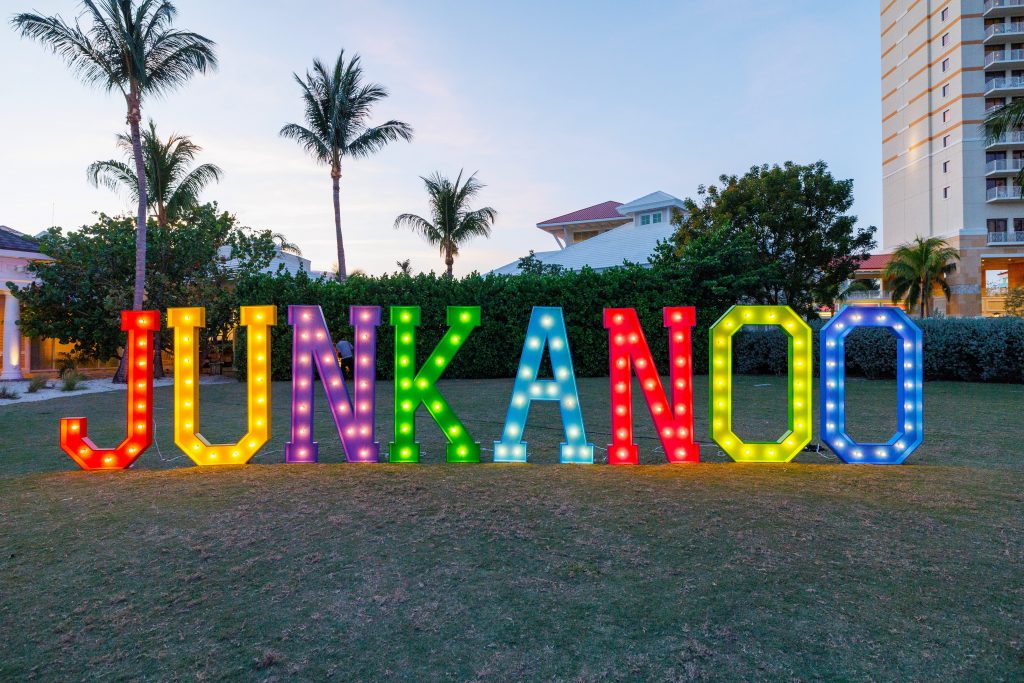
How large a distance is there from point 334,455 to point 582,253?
28.9 meters

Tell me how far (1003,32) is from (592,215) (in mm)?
40319

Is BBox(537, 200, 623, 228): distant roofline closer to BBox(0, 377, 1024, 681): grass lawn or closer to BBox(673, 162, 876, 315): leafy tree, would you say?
BBox(673, 162, 876, 315): leafy tree

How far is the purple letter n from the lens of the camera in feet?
22.9

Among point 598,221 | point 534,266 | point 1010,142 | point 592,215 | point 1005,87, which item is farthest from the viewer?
→ point 1010,142

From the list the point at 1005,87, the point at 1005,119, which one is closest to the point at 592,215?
the point at 1005,119

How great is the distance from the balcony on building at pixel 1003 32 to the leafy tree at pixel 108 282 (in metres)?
62.4

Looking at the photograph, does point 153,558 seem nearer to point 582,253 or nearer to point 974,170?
point 582,253

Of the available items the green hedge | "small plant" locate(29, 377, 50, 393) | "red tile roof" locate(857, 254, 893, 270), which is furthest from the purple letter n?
"red tile roof" locate(857, 254, 893, 270)

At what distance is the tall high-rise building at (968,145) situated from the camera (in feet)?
164

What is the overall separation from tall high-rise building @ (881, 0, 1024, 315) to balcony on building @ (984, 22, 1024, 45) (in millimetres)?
70

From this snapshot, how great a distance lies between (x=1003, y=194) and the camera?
1975 inches

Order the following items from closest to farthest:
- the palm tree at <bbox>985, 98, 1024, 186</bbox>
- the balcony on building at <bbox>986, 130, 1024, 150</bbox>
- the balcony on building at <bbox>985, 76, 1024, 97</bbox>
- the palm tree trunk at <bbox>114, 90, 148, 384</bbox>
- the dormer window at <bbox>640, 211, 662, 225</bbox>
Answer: the palm tree at <bbox>985, 98, 1024, 186</bbox>
the palm tree trunk at <bbox>114, 90, 148, 384</bbox>
the dormer window at <bbox>640, 211, 662, 225</bbox>
the balcony on building at <bbox>985, 76, 1024, 97</bbox>
the balcony on building at <bbox>986, 130, 1024, 150</bbox>

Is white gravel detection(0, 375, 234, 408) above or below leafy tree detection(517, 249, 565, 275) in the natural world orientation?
below

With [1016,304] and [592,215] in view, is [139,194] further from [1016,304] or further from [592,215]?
[1016,304]
